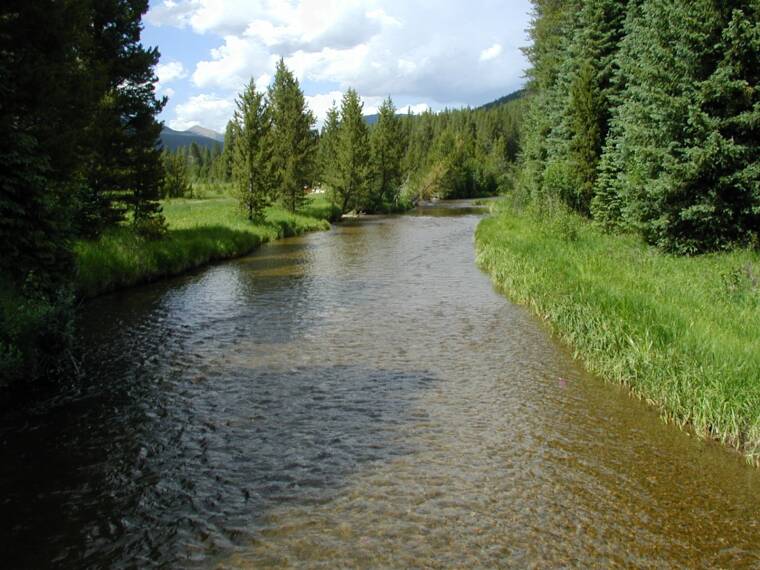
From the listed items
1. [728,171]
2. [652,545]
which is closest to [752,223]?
[728,171]

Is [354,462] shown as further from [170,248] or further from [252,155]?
[252,155]

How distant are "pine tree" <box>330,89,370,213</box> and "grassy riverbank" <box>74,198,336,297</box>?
19872 mm

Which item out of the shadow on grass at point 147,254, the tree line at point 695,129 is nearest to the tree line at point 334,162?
the shadow on grass at point 147,254

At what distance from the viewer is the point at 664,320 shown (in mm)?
10719

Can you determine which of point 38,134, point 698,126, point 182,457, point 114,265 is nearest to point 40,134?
point 38,134

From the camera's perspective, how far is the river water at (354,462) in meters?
6.17

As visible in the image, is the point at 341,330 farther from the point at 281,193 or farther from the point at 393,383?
the point at 281,193

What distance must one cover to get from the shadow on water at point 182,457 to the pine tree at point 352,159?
161 ft

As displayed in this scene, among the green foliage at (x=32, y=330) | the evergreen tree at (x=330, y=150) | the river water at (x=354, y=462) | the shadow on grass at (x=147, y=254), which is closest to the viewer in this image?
the river water at (x=354, y=462)

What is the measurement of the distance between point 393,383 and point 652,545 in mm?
5663

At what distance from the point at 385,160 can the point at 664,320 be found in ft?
205

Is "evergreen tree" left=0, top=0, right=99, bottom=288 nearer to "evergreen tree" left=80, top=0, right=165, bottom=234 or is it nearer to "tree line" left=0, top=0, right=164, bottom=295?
"tree line" left=0, top=0, right=164, bottom=295

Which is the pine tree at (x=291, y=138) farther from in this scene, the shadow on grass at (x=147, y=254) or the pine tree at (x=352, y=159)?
the shadow on grass at (x=147, y=254)

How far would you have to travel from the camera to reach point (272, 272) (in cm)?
2402
